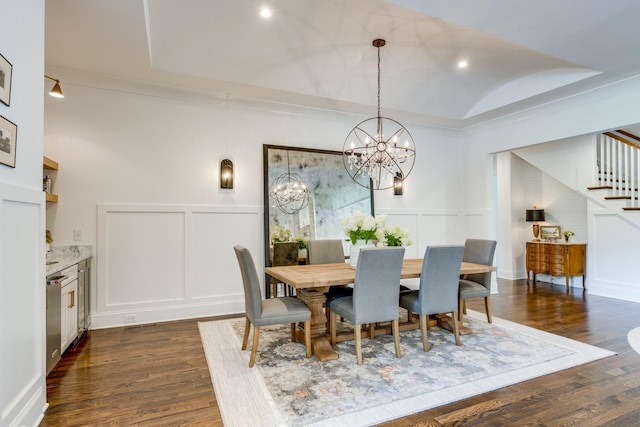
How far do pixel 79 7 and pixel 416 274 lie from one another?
365 cm

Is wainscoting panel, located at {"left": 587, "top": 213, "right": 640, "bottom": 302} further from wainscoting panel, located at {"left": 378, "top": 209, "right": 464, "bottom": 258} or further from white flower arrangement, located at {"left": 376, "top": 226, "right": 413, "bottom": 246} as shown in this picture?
white flower arrangement, located at {"left": 376, "top": 226, "right": 413, "bottom": 246}

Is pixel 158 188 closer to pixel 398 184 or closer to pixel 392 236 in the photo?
pixel 392 236

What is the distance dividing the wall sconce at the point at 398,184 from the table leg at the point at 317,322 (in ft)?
10.1

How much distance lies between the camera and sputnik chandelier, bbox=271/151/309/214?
4793 millimetres

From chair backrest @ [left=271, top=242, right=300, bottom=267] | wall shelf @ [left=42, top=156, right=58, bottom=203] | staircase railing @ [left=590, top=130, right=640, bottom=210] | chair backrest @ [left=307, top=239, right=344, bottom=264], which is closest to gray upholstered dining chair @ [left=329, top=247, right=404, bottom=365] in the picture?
chair backrest @ [left=307, top=239, right=344, bottom=264]

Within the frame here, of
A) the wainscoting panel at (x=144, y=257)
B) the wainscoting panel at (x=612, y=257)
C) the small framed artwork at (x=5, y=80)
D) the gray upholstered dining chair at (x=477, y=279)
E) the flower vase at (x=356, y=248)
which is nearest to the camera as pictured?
the small framed artwork at (x=5, y=80)

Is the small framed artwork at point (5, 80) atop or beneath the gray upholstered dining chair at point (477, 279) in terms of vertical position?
atop

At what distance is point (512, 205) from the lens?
7078 mm

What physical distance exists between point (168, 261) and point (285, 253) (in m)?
1.48

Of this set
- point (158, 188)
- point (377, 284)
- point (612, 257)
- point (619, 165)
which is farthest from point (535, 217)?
point (158, 188)

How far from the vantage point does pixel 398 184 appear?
5785 millimetres

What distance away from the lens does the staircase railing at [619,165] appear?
5.24 m

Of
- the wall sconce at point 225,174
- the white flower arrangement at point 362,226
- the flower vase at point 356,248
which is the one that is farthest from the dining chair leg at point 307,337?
the wall sconce at point 225,174

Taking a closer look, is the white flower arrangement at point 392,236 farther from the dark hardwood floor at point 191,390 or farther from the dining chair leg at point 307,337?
the dark hardwood floor at point 191,390
